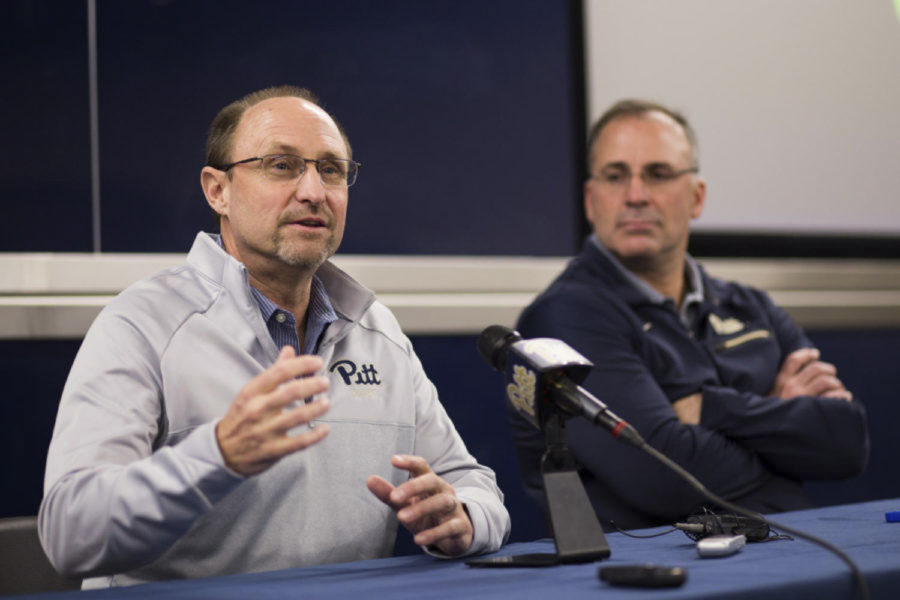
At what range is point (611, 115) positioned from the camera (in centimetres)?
275

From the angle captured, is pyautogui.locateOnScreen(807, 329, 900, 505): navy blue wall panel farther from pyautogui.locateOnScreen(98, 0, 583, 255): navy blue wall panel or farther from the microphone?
the microphone

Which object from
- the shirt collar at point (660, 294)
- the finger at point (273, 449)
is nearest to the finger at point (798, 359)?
the shirt collar at point (660, 294)

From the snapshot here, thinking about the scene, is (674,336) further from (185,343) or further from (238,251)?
(185,343)

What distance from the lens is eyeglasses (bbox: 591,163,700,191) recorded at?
8.76 ft

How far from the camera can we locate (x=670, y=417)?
2197 mm

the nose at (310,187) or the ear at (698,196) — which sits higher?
the nose at (310,187)

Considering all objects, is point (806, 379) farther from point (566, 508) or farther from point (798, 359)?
point (566, 508)

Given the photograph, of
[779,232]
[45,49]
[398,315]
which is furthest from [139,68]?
[779,232]

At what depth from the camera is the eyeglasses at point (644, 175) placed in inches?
105

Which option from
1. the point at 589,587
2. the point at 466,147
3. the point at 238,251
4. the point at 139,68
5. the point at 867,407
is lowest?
the point at 867,407

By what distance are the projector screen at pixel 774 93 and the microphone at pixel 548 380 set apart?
6.14ft

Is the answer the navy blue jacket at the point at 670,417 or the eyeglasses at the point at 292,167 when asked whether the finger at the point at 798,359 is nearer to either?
the navy blue jacket at the point at 670,417

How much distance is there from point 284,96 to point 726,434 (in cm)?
128

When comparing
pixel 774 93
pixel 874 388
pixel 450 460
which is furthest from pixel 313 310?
pixel 874 388
